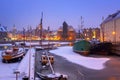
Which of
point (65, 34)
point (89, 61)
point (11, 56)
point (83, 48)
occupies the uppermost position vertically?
point (65, 34)

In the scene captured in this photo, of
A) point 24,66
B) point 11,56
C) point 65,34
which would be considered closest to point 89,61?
point 24,66

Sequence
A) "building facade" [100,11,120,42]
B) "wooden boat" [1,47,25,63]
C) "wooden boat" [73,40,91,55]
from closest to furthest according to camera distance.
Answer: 1. "wooden boat" [1,47,25,63]
2. "wooden boat" [73,40,91,55]
3. "building facade" [100,11,120,42]

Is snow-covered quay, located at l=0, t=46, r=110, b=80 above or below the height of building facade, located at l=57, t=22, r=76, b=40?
below

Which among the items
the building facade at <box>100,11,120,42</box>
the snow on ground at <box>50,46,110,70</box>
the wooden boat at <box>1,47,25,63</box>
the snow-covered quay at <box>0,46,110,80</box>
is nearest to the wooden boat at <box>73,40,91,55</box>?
the building facade at <box>100,11,120,42</box>

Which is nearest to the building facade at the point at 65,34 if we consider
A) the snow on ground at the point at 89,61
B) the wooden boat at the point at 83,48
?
the wooden boat at the point at 83,48

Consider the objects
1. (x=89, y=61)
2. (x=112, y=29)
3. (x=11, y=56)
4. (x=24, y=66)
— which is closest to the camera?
(x=24, y=66)

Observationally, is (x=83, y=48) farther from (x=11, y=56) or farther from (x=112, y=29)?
(x=11, y=56)

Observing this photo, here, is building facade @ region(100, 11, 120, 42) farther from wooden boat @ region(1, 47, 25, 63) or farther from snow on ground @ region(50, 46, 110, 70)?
wooden boat @ region(1, 47, 25, 63)

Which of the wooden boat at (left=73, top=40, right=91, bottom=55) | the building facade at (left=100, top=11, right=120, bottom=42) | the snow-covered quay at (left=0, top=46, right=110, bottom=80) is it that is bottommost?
the snow-covered quay at (left=0, top=46, right=110, bottom=80)

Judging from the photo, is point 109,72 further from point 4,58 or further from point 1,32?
point 1,32

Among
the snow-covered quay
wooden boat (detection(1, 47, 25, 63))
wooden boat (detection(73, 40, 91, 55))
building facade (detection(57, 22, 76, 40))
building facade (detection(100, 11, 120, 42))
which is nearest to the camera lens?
the snow-covered quay

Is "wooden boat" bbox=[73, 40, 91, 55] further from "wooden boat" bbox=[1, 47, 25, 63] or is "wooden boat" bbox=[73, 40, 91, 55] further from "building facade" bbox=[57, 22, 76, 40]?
"building facade" bbox=[57, 22, 76, 40]

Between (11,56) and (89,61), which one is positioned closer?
(89,61)

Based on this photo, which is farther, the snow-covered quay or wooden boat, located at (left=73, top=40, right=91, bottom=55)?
wooden boat, located at (left=73, top=40, right=91, bottom=55)
